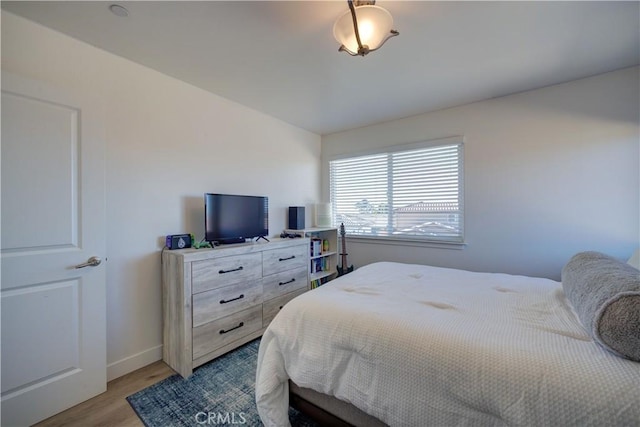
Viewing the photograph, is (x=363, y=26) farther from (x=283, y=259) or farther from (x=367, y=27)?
(x=283, y=259)

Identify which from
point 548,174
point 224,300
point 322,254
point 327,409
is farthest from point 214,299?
point 548,174

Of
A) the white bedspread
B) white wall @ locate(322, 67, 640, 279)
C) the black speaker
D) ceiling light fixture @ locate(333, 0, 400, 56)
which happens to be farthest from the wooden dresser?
Result: white wall @ locate(322, 67, 640, 279)

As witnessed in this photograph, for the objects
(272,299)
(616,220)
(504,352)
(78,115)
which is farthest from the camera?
(272,299)

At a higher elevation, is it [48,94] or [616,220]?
[48,94]

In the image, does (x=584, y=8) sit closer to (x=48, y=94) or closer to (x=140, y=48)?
(x=140, y=48)

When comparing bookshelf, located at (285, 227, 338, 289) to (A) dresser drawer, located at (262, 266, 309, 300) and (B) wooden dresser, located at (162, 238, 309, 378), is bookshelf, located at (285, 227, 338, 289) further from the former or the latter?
(B) wooden dresser, located at (162, 238, 309, 378)

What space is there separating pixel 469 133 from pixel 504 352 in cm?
261

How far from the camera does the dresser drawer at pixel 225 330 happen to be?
202 cm

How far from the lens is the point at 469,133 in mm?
2887

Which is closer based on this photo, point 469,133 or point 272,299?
point 272,299

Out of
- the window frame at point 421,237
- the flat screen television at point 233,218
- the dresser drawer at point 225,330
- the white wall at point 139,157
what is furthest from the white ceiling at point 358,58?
the dresser drawer at point 225,330

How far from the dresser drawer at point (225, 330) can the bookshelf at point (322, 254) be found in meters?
1.00

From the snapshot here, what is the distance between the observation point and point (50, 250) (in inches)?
62.5

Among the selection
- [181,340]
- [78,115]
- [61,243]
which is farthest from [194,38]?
[181,340]
